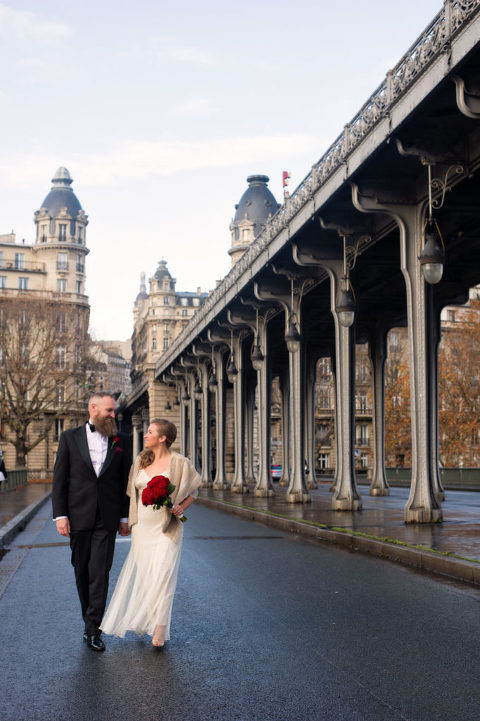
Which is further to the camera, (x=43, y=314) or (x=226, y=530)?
(x=43, y=314)

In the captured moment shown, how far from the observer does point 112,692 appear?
5582 mm

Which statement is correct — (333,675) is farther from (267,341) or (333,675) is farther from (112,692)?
(267,341)

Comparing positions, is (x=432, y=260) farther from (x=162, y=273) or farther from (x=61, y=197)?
(x=162, y=273)

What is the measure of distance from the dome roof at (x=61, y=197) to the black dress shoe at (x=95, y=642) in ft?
363

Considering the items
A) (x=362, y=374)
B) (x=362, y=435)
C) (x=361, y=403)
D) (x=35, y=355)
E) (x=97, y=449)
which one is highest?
(x=362, y=374)

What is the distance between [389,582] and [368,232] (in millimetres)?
12896

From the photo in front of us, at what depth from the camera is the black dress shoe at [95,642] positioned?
22.3 ft

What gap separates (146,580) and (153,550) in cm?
22

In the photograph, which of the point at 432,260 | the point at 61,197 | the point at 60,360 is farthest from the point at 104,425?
the point at 61,197

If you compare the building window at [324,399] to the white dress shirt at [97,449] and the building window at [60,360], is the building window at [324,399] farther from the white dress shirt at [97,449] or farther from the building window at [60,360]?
the white dress shirt at [97,449]

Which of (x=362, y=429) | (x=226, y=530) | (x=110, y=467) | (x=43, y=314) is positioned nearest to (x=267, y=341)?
(x=226, y=530)

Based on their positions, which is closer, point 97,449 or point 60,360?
point 97,449

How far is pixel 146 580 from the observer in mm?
6844

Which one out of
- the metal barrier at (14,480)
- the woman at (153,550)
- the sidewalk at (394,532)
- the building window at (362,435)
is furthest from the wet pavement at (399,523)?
the building window at (362,435)
